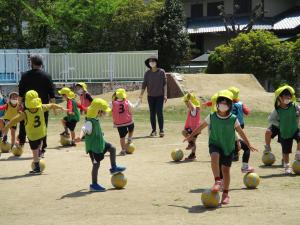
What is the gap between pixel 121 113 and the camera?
1395 centimetres

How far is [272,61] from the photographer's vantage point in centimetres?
3344

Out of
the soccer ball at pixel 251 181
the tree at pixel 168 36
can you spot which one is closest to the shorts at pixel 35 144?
the soccer ball at pixel 251 181

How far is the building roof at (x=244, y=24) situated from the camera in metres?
44.8

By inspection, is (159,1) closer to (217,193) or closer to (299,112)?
(299,112)

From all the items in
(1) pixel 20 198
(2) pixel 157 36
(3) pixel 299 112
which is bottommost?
(1) pixel 20 198

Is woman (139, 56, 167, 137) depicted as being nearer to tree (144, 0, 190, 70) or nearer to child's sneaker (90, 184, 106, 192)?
child's sneaker (90, 184, 106, 192)

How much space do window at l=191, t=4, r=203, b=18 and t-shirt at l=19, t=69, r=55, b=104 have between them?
124 ft

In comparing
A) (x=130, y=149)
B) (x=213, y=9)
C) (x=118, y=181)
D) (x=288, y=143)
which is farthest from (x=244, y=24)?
(x=118, y=181)

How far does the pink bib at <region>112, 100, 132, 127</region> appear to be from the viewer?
13891 millimetres

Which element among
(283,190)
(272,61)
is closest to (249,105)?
(272,61)

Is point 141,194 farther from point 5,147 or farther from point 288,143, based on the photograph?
point 5,147

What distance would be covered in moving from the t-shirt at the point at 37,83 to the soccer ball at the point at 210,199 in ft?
19.4

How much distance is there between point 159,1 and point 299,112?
99.9 feet

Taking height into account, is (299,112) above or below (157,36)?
below
